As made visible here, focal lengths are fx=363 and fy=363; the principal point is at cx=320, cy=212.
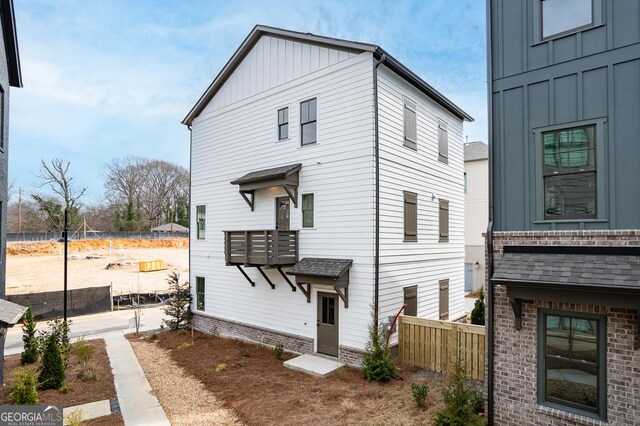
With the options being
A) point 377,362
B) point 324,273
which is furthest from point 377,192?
point 377,362

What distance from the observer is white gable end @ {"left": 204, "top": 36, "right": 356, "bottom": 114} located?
12.0 meters

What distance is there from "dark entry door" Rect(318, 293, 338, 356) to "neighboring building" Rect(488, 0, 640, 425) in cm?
523

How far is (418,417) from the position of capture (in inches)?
296

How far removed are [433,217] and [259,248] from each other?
6780mm

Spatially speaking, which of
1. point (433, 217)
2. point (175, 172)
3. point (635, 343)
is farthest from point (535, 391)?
point (175, 172)

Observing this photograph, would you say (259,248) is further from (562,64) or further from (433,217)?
(562,64)

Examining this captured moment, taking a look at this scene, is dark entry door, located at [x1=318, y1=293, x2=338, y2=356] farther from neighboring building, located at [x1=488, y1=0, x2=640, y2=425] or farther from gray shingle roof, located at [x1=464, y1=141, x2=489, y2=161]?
gray shingle roof, located at [x1=464, y1=141, x2=489, y2=161]

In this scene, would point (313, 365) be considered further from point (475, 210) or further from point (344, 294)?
point (475, 210)

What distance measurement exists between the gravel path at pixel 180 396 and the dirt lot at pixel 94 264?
57.9 ft

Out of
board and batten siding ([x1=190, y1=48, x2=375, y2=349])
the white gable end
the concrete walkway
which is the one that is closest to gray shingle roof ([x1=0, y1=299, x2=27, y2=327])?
the concrete walkway

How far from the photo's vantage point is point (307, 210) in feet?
40.1

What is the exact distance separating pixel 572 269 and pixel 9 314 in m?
10.8

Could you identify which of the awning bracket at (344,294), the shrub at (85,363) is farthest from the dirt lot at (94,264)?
the awning bracket at (344,294)

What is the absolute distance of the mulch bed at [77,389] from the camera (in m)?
9.16
